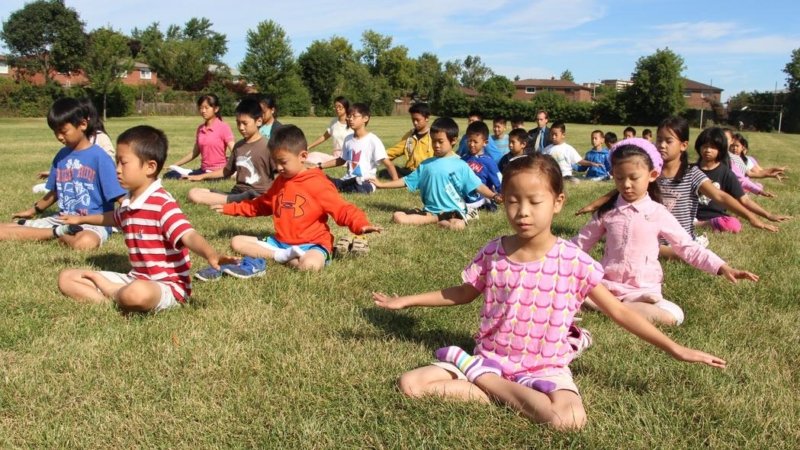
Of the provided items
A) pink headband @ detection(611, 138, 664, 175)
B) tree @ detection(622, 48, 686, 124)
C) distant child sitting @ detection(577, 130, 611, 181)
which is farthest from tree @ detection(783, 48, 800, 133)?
pink headband @ detection(611, 138, 664, 175)

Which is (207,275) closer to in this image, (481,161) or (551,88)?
(481,161)

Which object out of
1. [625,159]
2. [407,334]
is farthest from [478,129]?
[407,334]

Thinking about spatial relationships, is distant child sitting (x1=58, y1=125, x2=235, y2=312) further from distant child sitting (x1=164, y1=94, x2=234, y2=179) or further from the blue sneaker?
distant child sitting (x1=164, y1=94, x2=234, y2=179)

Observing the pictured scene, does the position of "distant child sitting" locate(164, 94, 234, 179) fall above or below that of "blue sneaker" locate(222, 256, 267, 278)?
above

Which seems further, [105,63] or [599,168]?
[105,63]

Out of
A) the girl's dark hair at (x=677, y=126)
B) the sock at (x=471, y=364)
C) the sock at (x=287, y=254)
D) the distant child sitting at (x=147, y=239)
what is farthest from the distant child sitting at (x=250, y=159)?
the sock at (x=471, y=364)

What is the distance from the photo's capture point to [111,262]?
19.2ft

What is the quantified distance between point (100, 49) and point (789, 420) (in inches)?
2051

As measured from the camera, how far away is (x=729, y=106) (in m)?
73.5

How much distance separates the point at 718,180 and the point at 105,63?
4808 cm

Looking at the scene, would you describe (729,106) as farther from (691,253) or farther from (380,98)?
(691,253)

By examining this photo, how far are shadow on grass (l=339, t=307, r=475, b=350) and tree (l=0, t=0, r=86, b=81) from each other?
2837 inches

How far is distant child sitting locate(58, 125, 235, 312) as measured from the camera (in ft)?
14.4

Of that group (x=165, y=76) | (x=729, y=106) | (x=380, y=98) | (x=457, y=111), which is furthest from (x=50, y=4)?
(x=729, y=106)
